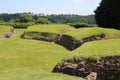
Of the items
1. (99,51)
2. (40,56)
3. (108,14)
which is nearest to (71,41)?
(40,56)

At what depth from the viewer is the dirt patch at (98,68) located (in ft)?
52.4

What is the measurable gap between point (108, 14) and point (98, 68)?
29.4 m

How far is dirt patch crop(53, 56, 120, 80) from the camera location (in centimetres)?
1599

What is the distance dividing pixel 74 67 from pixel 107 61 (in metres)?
1.50

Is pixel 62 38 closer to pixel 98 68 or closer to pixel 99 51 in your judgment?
pixel 99 51

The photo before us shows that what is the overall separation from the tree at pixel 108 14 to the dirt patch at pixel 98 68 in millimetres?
26666

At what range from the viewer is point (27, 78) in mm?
→ 13711

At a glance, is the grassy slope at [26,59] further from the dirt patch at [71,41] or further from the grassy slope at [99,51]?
the dirt patch at [71,41]

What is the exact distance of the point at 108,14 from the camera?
148ft

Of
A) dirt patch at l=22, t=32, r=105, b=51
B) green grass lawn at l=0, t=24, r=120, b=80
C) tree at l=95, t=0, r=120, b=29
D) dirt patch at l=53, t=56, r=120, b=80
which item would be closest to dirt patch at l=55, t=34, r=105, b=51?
dirt patch at l=22, t=32, r=105, b=51

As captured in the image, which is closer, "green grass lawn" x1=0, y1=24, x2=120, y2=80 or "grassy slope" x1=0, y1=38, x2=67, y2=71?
"green grass lawn" x1=0, y1=24, x2=120, y2=80

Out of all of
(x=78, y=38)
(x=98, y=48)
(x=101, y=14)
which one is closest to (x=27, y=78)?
(x=98, y=48)

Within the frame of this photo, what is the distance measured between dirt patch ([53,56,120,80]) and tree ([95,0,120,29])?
26666mm

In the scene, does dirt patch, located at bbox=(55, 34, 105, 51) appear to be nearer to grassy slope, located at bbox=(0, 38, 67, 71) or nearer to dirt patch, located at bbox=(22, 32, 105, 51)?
dirt patch, located at bbox=(22, 32, 105, 51)
